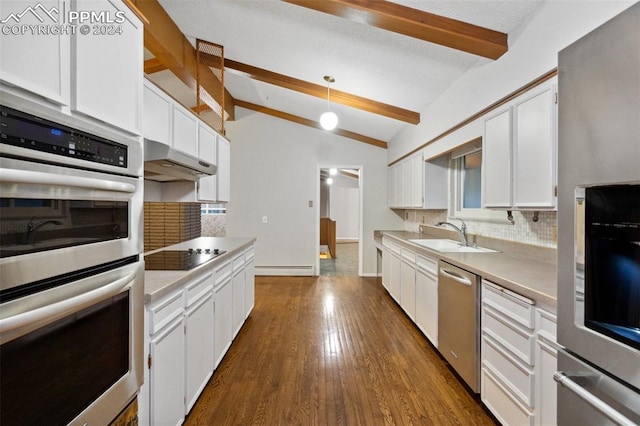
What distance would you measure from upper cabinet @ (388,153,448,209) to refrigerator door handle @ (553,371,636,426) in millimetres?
2978

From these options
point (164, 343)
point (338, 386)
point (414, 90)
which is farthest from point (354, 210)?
point (164, 343)

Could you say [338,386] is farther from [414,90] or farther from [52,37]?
[414,90]

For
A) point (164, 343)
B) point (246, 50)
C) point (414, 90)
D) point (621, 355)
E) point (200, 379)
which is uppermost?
point (246, 50)

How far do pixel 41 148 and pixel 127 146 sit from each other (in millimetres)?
335

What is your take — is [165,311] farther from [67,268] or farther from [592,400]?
[592,400]

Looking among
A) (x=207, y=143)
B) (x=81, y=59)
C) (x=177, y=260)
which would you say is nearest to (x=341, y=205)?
(x=207, y=143)

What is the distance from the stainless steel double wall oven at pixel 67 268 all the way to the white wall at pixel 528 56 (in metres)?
2.19

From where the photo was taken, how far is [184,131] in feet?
8.29

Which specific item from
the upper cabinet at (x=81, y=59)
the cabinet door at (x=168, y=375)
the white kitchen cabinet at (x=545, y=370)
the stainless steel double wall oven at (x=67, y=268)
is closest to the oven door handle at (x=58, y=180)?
the stainless steel double wall oven at (x=67, y=268)

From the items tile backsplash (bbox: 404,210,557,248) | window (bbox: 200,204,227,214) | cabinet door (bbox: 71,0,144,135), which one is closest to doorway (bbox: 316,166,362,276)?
window (bbox: 200,204,227,214)

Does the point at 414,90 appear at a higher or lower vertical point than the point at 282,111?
lower

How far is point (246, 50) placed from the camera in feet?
10.9

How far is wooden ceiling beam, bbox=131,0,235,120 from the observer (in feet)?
8.38

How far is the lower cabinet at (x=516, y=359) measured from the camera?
1.37 metres
